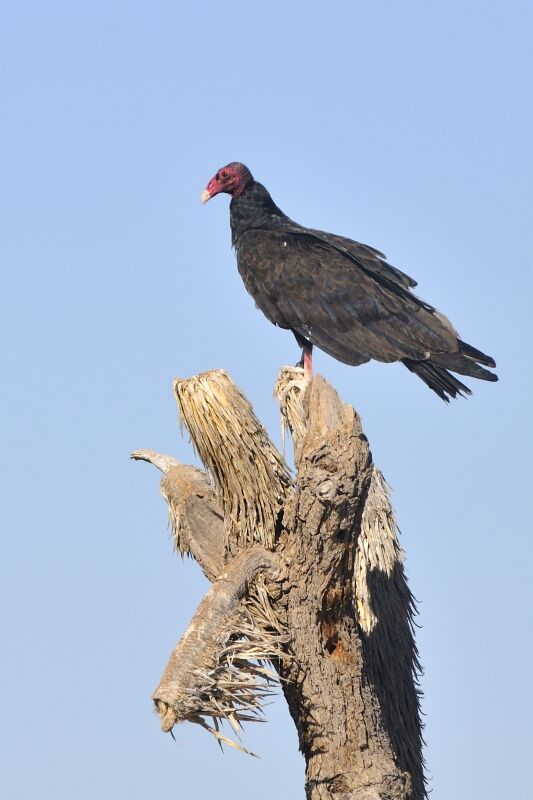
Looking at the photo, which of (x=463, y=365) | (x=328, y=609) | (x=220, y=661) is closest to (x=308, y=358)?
(x=463, y=365)

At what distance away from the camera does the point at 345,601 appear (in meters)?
5.56

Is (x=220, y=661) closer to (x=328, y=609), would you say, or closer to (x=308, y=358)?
(x=328, y=609)

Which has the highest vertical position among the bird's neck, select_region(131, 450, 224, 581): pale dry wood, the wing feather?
the bird's neck

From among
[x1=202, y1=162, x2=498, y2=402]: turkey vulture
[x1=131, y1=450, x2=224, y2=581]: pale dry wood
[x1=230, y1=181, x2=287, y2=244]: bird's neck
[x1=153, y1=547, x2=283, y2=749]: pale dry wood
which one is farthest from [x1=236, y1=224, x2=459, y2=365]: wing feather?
[x1=153, y1=547, x2=283, y2=749]: pale dry wood

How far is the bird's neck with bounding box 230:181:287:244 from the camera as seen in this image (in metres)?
9.10

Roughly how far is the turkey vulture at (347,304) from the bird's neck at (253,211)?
38 mm

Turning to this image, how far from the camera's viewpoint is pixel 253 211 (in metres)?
9.21

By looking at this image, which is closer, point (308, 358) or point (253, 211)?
point (308, 358)

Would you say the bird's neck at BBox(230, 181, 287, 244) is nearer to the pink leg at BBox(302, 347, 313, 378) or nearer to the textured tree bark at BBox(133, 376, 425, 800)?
the pink leg at BBox(302, 347, 313, 378)

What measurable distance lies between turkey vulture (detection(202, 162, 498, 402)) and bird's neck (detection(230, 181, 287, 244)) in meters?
0.04

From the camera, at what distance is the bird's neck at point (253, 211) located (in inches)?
358

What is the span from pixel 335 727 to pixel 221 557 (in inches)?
38.2

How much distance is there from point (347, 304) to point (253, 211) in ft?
4.52

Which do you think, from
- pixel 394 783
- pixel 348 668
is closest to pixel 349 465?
pixel 348 668
